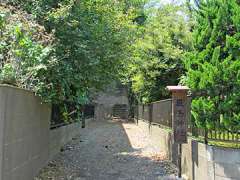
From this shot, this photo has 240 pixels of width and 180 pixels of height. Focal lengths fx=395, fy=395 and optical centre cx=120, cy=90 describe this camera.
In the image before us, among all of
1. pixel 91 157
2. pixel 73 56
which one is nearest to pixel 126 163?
pixel 91 157

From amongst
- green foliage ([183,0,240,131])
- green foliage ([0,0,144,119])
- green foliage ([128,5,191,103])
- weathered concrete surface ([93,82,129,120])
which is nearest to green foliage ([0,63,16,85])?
green foliage ([0,0,144,119])

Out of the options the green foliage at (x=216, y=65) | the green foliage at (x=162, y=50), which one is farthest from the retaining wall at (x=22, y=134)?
the green foliage at (x=162, y=50)

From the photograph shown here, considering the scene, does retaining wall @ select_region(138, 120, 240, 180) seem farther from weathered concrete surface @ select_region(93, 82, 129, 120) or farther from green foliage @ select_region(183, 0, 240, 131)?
weathered concrete surface @ select_region(93, 82, 129, 120)

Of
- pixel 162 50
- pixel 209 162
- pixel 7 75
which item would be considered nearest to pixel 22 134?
pixel 7 75

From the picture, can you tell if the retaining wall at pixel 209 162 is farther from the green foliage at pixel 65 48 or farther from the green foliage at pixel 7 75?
the green foliage at pixel 7 75

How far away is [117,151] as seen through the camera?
540 inches

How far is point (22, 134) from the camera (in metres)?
7.14

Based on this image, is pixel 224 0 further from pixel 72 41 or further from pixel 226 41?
pixel 72 41

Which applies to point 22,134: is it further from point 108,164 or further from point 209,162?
point 108,164

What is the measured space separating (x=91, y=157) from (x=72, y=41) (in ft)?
13.0

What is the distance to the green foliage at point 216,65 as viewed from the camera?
22.2 feet

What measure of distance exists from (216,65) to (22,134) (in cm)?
367

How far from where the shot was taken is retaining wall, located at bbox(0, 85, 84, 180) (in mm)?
5852

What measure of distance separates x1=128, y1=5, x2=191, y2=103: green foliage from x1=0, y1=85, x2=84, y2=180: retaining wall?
819cm
